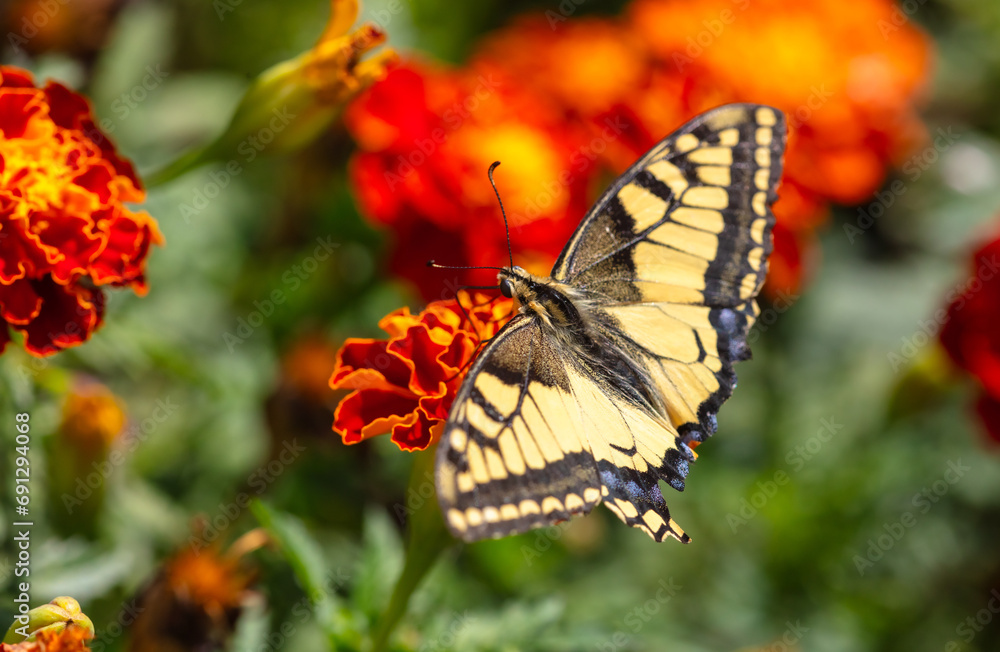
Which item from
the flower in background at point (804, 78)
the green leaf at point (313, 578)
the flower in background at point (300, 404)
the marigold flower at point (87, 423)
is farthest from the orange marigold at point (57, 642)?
the flower in background at point (804, 78)

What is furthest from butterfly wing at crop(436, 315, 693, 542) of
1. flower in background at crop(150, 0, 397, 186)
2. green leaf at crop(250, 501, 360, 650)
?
flower in background at crop(150, 0, 397, 186)

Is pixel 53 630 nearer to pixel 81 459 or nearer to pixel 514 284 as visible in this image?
pixel 81 459

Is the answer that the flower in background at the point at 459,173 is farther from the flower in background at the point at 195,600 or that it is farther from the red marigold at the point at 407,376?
the flower in background at the point at 195,600

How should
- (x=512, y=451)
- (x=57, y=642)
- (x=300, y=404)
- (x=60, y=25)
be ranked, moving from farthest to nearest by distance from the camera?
(x=60, y=25)
(x=300, y=404)
(x=512, y=451)
(x=57, y=642)

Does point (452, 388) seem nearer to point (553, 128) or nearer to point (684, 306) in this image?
point (684, 306)

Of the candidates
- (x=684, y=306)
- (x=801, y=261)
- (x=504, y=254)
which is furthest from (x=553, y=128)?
(x=684, y=306)

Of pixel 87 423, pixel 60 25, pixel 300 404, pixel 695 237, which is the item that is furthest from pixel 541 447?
pixel 60 25
